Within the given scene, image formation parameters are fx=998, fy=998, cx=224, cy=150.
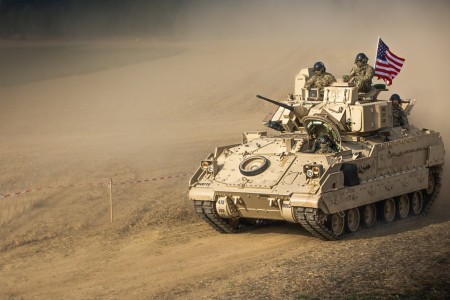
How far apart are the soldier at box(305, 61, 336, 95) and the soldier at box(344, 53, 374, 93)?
609 mm

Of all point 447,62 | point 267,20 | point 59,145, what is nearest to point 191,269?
point 59,145

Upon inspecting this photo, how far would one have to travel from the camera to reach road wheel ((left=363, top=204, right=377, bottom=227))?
81.4ft

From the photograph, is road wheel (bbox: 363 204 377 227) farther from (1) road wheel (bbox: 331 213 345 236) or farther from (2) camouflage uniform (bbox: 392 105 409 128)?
(2) camouflage uniform (bbox: 392 105 409 128)

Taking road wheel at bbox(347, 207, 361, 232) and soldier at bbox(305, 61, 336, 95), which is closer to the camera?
road wheel at bbox(347, 207, 361, 232)

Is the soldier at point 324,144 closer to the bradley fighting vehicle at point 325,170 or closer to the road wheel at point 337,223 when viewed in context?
the bradley fighting vehicle at point 325,170

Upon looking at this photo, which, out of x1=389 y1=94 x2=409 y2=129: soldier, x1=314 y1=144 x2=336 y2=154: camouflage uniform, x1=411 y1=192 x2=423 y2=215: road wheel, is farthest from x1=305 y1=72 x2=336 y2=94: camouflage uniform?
x1=411 y1=192 x2=423 y2=215: road wheel

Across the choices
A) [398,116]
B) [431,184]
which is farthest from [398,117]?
[431,184]

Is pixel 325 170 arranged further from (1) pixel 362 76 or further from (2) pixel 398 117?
(2) pixel 398 117

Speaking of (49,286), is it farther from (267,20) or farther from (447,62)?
(267,20)

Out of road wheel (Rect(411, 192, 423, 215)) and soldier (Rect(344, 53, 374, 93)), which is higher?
soldier (Rect(344, 53, 374, 93))

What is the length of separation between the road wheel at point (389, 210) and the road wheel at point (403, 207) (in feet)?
0.94

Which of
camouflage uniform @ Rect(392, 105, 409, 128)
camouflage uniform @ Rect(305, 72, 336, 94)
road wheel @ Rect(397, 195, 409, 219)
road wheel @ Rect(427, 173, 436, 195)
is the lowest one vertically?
road wheel @ Rect(397, 195, 409, 219)

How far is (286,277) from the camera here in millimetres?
19734

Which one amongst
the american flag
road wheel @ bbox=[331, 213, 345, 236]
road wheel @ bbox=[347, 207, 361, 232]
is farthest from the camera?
the american flag
